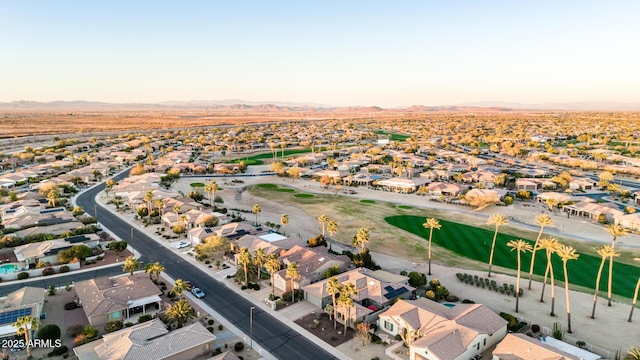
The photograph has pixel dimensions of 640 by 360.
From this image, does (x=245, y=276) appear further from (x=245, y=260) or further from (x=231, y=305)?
(x=231, y=305)

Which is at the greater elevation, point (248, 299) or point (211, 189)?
point (211, 189)

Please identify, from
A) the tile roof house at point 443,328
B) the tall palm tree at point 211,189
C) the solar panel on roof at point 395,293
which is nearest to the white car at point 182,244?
the tall palm tree at point 211,189

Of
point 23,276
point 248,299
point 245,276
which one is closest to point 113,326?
point 248,299

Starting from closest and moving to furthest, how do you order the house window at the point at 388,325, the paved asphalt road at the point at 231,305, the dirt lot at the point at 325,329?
the paved asphalt road at the point at 231,305 → the dirt lot at the point at 325,329 → the house window at the point at 388,325

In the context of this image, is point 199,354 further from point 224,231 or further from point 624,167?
point 624,167

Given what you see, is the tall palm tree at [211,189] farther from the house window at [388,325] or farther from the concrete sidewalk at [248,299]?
the house window at [388,325]

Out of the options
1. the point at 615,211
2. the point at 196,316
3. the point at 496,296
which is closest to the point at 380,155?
the point at 615,211
